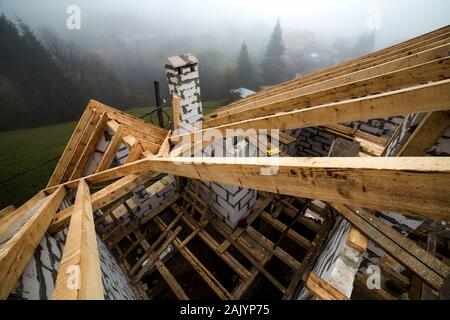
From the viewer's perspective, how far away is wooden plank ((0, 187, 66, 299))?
4.17 ft

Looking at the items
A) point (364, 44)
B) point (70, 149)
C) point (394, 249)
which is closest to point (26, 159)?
point (70, 149)

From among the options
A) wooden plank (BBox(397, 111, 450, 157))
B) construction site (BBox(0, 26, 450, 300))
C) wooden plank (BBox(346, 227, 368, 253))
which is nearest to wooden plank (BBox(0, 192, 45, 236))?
construction site (BBox(0, 26, 450, 300))

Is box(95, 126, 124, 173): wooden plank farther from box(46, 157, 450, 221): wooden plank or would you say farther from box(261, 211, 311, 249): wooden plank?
box(261, 211, 311, 249): wooden plank

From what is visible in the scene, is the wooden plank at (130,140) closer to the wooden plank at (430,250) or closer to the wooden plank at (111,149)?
the wooden plank at (111,149)

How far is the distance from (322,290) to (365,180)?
1548mm

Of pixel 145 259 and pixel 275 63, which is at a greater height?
pixel 275 63

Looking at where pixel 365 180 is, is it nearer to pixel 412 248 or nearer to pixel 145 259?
pixel 412 248

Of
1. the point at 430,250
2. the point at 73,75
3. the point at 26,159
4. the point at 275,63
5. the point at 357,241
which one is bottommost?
the point at 26,159

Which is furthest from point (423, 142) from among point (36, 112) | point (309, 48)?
point (309, 48)

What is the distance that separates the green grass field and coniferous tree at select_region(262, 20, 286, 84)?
42.9 metres

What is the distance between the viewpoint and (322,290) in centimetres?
187

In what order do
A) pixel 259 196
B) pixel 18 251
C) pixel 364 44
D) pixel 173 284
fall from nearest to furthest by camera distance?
pixel 18 251 → pixel 173 284 → pixel 259 196 → pixel 364 44

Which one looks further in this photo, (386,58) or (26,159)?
(26,159)

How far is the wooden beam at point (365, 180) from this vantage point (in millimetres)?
708
